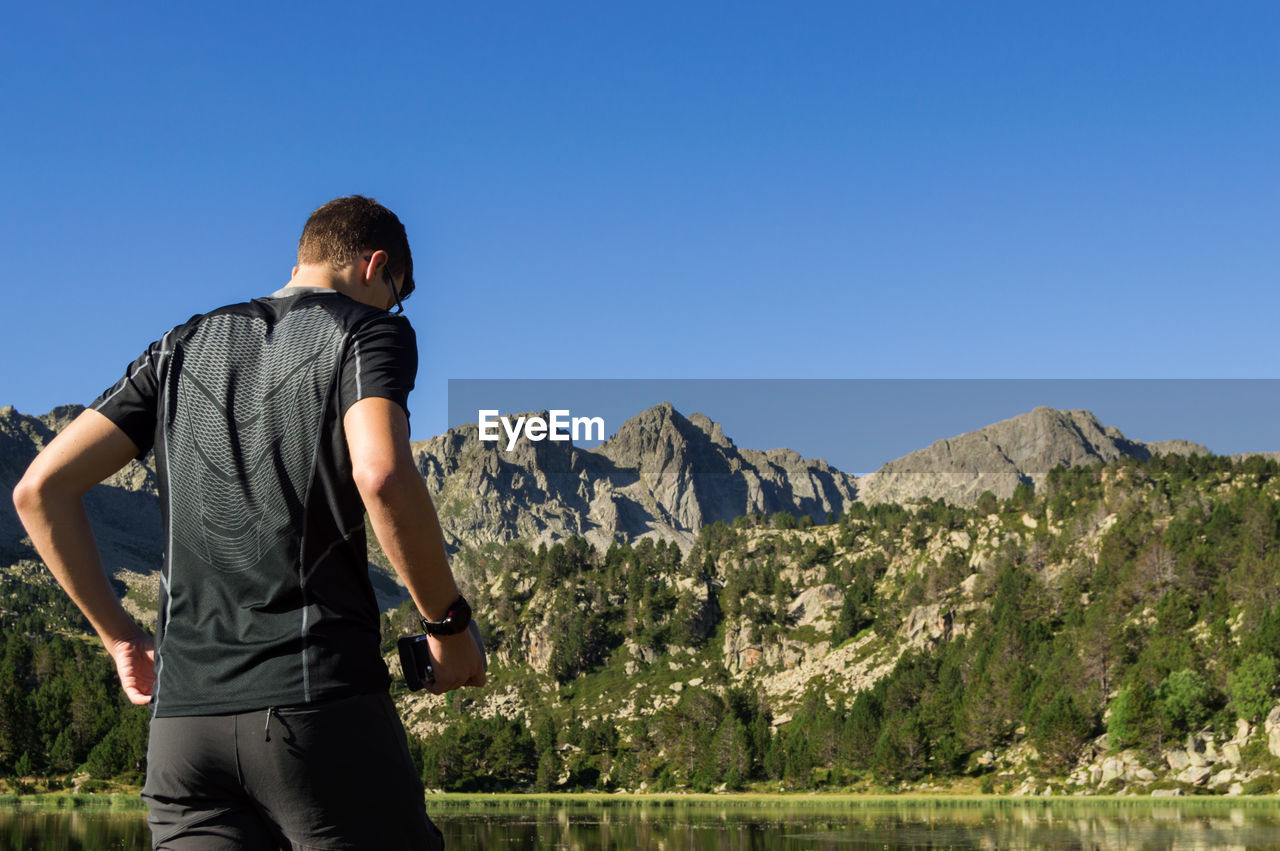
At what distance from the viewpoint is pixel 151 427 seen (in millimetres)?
4215

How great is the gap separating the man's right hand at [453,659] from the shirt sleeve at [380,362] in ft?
2.52

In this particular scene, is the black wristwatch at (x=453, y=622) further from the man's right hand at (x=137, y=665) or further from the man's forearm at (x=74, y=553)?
the man's forearm at (x=74, y=553)

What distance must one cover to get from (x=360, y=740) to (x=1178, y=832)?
7412 centimetres

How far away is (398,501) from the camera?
344cm

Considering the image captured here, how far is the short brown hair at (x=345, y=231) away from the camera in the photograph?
168 inches

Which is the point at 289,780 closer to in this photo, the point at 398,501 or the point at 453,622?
the point at 453,622

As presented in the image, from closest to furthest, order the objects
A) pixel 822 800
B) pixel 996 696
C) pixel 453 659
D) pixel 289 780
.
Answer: pixel 289 780 → pixel 453 659 → pixel 822 800 → pixel 996 696

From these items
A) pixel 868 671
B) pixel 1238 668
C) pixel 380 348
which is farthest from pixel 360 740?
pixel 868 671

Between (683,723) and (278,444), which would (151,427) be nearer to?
(278,444)

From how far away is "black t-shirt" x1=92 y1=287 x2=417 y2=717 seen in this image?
363 cm

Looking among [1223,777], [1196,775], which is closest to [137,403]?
[1223,777]

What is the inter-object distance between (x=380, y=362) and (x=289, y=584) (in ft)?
2.49

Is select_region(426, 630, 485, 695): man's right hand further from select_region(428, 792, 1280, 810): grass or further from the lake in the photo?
select_region(428, 792, 1280, 810): grass

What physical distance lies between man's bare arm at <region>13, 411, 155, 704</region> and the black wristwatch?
44.1 inches
